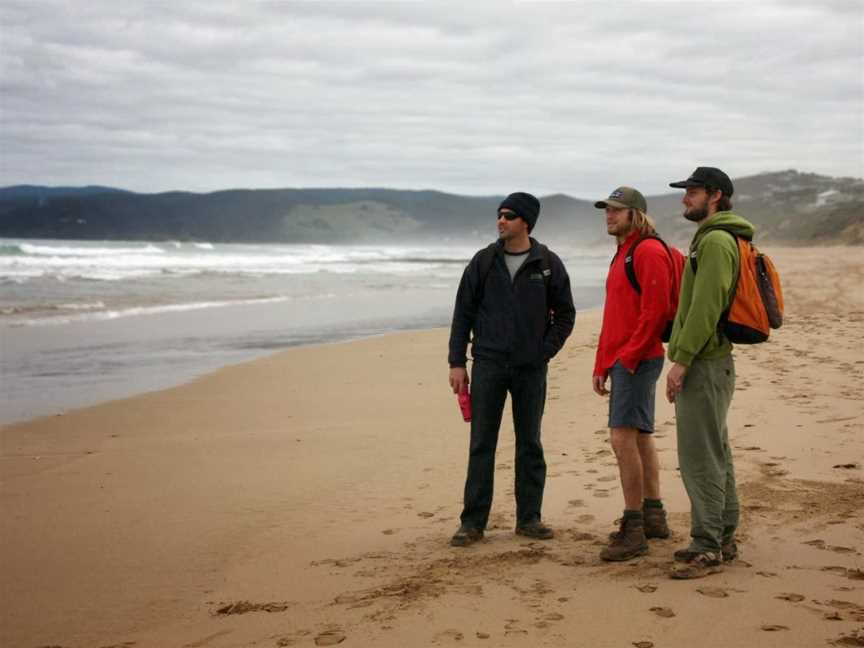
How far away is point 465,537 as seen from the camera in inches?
197

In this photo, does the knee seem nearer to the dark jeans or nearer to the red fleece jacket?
the red fleece jacket

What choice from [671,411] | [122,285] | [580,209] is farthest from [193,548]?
[580,209]

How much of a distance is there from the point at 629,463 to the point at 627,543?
1.27 feet

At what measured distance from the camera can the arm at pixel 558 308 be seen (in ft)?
16.7

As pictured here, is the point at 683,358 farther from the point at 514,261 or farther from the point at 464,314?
the point at 464,314

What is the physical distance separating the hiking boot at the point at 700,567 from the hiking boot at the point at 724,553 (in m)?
0.03

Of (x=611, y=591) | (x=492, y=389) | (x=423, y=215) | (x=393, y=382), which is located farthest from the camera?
(x=423, y=215)

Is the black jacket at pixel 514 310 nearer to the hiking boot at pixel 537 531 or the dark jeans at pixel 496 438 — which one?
the dark jeans at pixel 496 438

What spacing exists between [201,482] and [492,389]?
250 centimetres

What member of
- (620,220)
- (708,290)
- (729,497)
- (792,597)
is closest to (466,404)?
(620,220)

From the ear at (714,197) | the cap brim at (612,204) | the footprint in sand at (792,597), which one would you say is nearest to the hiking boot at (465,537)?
the footprint in sand at (792,597)

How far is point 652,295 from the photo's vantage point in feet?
15.1

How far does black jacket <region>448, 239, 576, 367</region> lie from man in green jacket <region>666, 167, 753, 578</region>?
773 mm

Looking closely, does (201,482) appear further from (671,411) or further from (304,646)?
(671,411)
